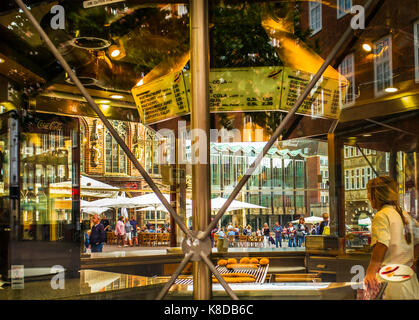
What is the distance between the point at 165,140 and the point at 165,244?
0.75 m

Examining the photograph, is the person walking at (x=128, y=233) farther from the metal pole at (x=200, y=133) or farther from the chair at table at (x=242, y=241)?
the metal pole at (x=200, y=133)

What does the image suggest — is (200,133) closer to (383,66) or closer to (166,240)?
(166,240)

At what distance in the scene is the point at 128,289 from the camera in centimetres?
294

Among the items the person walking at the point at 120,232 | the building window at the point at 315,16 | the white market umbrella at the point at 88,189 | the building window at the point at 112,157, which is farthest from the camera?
the white market umbrella at the point at 88,189

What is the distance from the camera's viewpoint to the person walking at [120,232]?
12.1ft

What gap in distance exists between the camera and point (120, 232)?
3846 mm

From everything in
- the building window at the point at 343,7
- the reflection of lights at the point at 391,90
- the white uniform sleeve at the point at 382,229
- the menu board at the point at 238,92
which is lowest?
the white uniform sleeve at the point at 382,229

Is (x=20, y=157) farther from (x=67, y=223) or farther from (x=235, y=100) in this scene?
(x=235, y=100)

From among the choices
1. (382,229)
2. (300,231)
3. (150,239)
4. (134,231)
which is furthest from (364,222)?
(134,231)

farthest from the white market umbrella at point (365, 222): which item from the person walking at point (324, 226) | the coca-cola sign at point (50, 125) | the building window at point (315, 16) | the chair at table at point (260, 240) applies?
the coca-cola sign at point (50, 125)

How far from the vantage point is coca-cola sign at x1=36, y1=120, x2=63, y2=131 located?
372 centimetres

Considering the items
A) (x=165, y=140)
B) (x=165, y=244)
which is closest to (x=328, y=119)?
(x=165, y=140)

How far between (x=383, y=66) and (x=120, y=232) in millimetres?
2429

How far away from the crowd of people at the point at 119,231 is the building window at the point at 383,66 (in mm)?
1966
